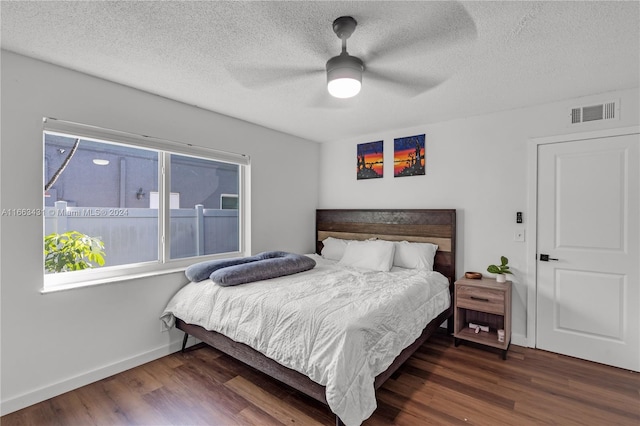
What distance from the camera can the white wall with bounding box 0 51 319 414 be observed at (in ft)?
6.57

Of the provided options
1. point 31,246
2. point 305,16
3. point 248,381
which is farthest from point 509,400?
point 31,246

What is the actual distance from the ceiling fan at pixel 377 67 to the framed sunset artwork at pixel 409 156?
1122 mm

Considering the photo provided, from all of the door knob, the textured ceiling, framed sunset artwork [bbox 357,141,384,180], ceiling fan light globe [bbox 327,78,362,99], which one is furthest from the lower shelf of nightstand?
ceiling fan light globe [bbox 327,78,362,99]

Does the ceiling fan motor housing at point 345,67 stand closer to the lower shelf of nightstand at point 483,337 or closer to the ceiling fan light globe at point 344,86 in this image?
the ceiling fan light globe at point 344,86

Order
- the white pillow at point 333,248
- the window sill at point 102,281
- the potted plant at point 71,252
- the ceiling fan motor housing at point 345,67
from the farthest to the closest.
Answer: the white pillow at point 333,248 → the potted plant at point 71,252 → the window sill at point 102,281 → the ceiling fan motor housing at point 345,67

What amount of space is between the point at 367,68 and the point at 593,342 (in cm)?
308

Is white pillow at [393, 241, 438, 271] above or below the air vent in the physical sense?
below

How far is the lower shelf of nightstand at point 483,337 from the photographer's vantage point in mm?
2734

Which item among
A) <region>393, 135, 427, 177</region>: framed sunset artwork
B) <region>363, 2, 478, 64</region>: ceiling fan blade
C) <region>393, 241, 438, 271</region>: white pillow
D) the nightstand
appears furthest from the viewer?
<region>393, 135, 427, 177</region>: framed sunset artwork

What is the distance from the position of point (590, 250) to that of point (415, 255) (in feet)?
4.97

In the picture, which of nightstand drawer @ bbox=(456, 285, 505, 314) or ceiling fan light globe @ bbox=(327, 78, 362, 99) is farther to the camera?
nightstand drawer @ bbox=(456, 285, 505, 314)

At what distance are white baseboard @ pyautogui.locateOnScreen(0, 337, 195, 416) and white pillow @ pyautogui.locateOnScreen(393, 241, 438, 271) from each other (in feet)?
7.93

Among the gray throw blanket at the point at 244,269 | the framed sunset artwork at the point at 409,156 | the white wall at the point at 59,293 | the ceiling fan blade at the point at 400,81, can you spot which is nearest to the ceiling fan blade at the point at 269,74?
the ceiling fan blade at the point at 400,81

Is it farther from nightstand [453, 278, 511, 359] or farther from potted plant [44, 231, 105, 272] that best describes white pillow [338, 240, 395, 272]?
potted plant [44, 231, 105, 272]
